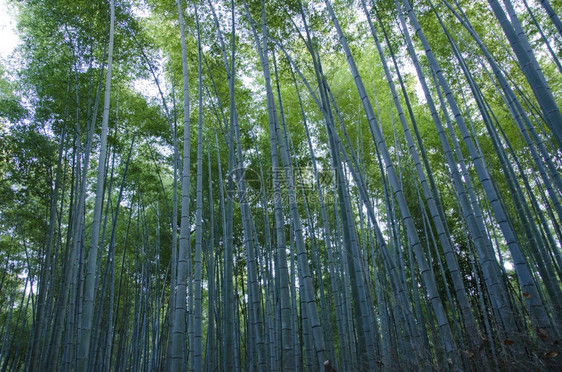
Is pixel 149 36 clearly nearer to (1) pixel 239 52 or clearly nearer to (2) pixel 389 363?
(1) pixel 239 52

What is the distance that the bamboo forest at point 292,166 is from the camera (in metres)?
2.14

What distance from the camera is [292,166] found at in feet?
15.7

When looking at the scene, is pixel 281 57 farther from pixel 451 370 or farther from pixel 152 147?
pixel 451 370

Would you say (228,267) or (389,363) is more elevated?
(228,267)

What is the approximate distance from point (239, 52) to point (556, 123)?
3.99m

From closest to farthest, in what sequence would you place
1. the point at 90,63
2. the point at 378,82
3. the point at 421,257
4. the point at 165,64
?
the point at 421,257
the point at 90,63
the point at 165,64
the point at 378,82

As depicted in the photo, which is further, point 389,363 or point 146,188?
point 146,188

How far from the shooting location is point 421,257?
2059mm

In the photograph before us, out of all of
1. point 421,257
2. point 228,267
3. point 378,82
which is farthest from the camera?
point 378,82

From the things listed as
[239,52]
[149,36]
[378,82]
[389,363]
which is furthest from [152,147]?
[389,363]

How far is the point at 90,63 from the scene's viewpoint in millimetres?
4602

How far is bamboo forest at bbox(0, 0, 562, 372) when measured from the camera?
214 cm

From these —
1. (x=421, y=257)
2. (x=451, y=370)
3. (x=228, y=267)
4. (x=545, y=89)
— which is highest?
(x=545, y=89)

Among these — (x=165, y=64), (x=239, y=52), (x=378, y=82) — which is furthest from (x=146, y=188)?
(x=378, y=82)
